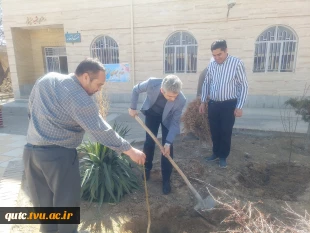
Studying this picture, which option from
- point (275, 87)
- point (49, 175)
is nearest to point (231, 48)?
point (275, 87)

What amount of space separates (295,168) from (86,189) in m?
3.35

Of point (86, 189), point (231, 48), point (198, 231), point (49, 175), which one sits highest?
point (231, 48)

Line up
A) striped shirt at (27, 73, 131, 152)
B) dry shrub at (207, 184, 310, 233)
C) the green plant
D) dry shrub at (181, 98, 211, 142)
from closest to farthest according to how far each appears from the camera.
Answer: dry shrub at (207, 184, 310, 233), striped shirt at (27, 73, 131, 152), the green plant, dry shrub at (181, 98, 211, 142)

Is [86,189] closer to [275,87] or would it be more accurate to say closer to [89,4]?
[275,87]

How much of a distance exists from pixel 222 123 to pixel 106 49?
7.66m

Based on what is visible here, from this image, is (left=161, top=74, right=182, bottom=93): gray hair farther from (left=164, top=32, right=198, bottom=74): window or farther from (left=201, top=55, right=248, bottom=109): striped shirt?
(left=164, top=32, right=198, bottom=74): window

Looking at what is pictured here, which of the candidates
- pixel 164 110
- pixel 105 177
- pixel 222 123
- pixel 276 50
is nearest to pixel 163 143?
pixel 164 110

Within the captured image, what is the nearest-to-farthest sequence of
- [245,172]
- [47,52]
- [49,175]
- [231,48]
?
[49,175]
[245,172]
[231,48]
[47,52]

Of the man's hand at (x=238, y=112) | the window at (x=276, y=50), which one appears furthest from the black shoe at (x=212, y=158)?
the window at (x=276, y=50)

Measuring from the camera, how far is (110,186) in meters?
2.76

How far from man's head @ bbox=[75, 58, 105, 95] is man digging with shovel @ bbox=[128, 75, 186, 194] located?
0.87 meters

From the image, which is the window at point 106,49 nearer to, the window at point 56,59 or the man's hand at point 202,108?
the window at point 56,59

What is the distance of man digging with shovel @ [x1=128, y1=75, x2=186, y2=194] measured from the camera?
2584 mm

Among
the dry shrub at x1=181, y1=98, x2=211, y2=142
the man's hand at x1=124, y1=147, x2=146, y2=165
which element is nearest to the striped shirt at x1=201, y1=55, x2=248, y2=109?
the dry shrub at x1=181, y1=98, x2=211, y2=142
